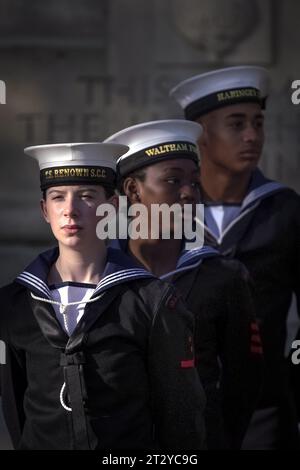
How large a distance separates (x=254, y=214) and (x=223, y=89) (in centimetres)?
56

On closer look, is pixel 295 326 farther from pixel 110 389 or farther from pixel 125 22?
pixel 110 389

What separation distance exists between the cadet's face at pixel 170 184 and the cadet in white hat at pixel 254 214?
68 cm

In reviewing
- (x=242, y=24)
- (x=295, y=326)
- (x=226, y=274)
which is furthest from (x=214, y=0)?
(x=226, y=274)

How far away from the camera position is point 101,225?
4.42 m

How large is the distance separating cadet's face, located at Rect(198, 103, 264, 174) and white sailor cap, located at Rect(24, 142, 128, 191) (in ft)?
4.72

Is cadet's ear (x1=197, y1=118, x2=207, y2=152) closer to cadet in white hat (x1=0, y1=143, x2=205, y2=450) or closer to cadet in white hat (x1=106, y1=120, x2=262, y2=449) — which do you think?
cadet in white hat (x1=106, y1=120, x2=262, y2=449)

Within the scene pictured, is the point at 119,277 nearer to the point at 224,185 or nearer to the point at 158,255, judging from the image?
the point at 158,255

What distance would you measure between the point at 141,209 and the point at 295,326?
236 centimetres

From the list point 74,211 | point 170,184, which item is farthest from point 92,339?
point 170,184

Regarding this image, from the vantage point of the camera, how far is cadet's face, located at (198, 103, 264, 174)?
5.95 meters

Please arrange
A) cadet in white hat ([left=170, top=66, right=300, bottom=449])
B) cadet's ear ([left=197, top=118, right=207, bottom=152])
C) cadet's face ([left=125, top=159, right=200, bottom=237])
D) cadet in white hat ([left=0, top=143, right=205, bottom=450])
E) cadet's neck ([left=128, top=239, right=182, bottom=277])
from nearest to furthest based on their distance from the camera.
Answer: cadet in white hat ([left=0, top=143, right=205, bottom=450]) < cadet's face ([left=125, top=159, right=200, bottom=237]) < cadet's neck ([left=128, top=239, right=182, bottom=277]) < cadet in white hat ([left=170, top=66, right=300, bottom=449]) < cadet's ear ([left=197, top=118, right=207, bottom=152])

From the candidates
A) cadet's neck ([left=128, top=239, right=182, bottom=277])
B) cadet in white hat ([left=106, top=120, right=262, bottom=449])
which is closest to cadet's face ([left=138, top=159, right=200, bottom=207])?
cadet in white hat ([left=106, top=120, right=262, bottom=449])

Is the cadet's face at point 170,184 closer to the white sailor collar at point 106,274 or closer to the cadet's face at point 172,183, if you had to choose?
the cadet's face at point 172,183

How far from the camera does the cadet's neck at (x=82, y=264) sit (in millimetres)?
4426
